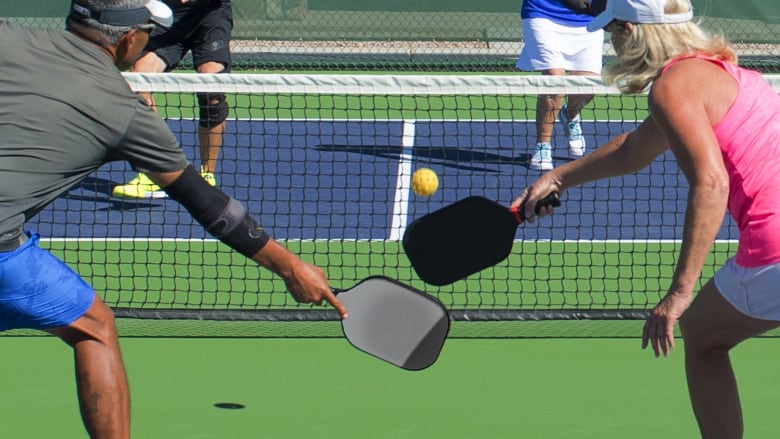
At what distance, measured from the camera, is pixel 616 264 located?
24.7ft

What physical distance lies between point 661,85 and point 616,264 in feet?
12.9

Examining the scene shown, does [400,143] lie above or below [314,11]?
below

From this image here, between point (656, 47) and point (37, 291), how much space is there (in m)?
1.83

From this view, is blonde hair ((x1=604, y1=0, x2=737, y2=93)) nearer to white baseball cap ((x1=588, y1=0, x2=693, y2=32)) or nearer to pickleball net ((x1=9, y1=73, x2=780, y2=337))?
white baseball cap ((x1=588, y1=0, x2=693, y2=32))

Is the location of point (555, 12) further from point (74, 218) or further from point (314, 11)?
point (314, 11)

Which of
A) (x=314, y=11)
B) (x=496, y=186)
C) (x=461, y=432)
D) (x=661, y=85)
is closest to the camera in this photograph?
(x=661, y=85)

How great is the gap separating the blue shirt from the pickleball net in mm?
1121

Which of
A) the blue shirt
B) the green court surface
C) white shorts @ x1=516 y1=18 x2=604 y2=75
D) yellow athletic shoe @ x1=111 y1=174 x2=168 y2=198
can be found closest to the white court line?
white shorts @ x1=516 y1=18 x2=604 y2=75

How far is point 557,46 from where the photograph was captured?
981 centimetres

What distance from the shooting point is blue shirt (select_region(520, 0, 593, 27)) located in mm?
9797

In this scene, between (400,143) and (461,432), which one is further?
(400,143)

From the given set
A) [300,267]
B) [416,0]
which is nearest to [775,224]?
[300,267]

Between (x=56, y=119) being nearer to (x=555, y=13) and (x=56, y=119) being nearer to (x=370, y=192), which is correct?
(x=370, y=192)

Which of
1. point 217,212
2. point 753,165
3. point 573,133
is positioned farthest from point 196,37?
point 753,165
